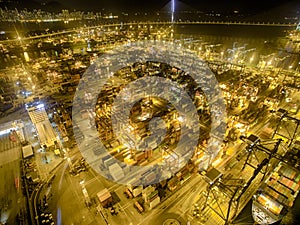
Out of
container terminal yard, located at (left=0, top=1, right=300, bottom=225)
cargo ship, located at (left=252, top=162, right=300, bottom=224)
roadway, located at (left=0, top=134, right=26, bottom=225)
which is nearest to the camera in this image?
cargo ship, located at (left=252, top=162, right=300, bottom=224)

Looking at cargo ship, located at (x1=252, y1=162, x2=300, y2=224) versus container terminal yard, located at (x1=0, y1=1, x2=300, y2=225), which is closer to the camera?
cargo ship, located at (x1=252, y1=162, x2=300, y2=224)

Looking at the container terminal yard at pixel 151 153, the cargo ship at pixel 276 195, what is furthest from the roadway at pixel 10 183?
the cargo ship at pixel 276 195

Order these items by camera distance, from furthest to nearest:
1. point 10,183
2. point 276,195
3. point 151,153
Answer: point 151,153 < point 10,183 < point 276,195

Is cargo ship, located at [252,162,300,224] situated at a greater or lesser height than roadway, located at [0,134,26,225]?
greater

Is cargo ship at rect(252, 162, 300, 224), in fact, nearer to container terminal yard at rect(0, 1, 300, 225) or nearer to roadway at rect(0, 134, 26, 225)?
container terminal yard at rect(0, 1, 300, 225)

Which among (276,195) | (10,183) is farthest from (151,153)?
(10,183)

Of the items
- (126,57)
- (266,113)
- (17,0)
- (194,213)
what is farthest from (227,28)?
(17,0)

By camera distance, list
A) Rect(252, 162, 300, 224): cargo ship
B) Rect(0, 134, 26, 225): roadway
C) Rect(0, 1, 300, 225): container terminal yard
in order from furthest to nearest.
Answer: Rect(0, 134, 26, 225): roadway
Rect(0, 1, 300, 225): container terminal yard
Rect(252, 162, 300, 224): cargo ship

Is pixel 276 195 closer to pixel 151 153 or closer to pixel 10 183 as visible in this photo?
pixel 151 153

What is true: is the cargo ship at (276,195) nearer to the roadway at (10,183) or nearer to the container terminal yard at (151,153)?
the container terminal yard at (151,153)

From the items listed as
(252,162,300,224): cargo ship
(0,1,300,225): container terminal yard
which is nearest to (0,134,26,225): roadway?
(0,1,300,225): container terminal yard
